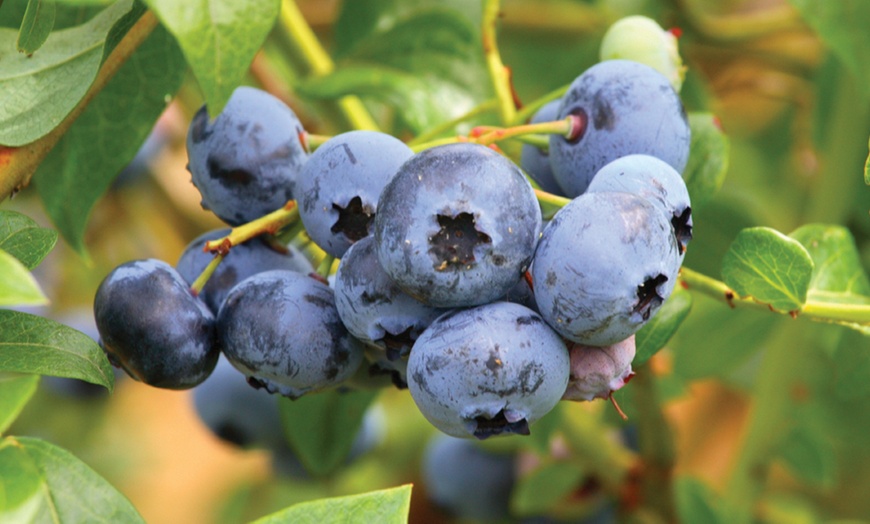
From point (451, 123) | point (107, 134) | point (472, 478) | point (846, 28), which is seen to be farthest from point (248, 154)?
point (472, 478)

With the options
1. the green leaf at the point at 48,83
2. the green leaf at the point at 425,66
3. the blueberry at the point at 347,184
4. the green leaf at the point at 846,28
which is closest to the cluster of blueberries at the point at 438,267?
the blueberry at the point at 347,184

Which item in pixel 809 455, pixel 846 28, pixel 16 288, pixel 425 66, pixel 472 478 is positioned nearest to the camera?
pixel 16 288

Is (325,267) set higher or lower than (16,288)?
lower

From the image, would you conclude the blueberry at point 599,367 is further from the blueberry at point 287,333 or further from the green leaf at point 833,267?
the green leaf at point 833,267

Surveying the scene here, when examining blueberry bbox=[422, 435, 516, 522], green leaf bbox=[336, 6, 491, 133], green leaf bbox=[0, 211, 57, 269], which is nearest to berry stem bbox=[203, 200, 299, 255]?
green leaf bbox=[0, 211, 57, 269]

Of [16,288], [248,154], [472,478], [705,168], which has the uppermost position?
[16,288]

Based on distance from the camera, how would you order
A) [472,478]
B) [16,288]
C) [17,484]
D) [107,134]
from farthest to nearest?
[472,478] → [107,134] → [17,484] → [16,288]

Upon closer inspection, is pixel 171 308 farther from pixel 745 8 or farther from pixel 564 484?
pixel 745 8

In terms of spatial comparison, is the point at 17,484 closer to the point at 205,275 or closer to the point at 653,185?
the point at 205,275
